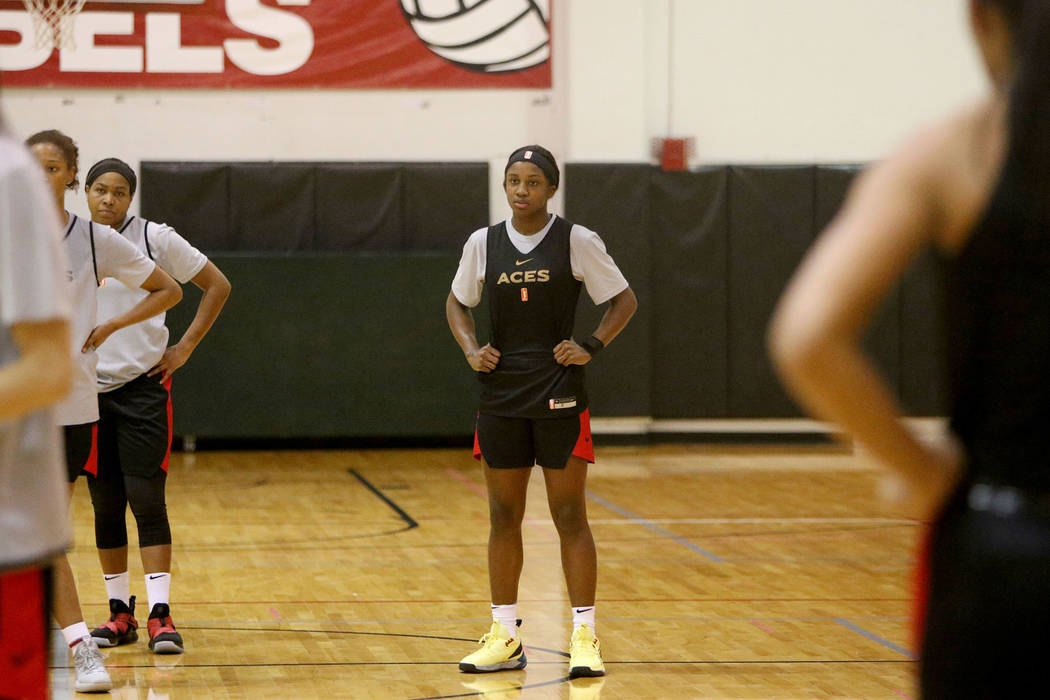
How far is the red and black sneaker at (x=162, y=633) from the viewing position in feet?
16.5

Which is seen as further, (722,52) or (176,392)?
(722,52)

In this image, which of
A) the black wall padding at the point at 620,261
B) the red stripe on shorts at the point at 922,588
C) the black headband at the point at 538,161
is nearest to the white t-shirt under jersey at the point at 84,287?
the black headband at the point at 538,161

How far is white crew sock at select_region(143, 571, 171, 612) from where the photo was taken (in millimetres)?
5141

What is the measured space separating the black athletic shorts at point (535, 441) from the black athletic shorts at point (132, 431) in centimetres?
130

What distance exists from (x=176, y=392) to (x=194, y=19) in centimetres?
347

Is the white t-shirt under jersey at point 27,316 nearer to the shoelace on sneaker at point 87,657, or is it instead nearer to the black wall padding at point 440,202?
the shoelace on sneaker at point 87,657

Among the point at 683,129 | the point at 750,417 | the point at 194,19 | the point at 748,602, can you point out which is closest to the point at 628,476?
the point at 750,417

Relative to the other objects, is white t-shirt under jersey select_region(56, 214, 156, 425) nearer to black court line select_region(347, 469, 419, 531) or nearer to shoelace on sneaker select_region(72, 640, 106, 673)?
shoelace on sneaker select_region(72, 640, 106, 673)

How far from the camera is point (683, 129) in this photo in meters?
12.8

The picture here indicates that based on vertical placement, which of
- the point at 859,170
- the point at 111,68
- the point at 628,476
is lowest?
the point at 628,476

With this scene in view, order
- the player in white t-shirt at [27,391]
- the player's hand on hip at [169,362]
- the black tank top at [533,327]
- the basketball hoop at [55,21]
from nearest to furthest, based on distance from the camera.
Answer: the player in white t-shirt at [27,391], the black tank top at [533,327], the player's hand on hip at [169,362], the basketball hoop at [55,21]

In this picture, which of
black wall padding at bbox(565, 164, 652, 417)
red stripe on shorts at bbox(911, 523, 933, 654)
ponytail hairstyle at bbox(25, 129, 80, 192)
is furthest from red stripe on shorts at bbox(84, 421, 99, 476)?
black wall padding at bbox(565, 164, 652, 417)

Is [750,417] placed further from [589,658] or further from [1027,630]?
[1027,630]

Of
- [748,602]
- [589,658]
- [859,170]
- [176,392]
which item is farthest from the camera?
[859,170]
